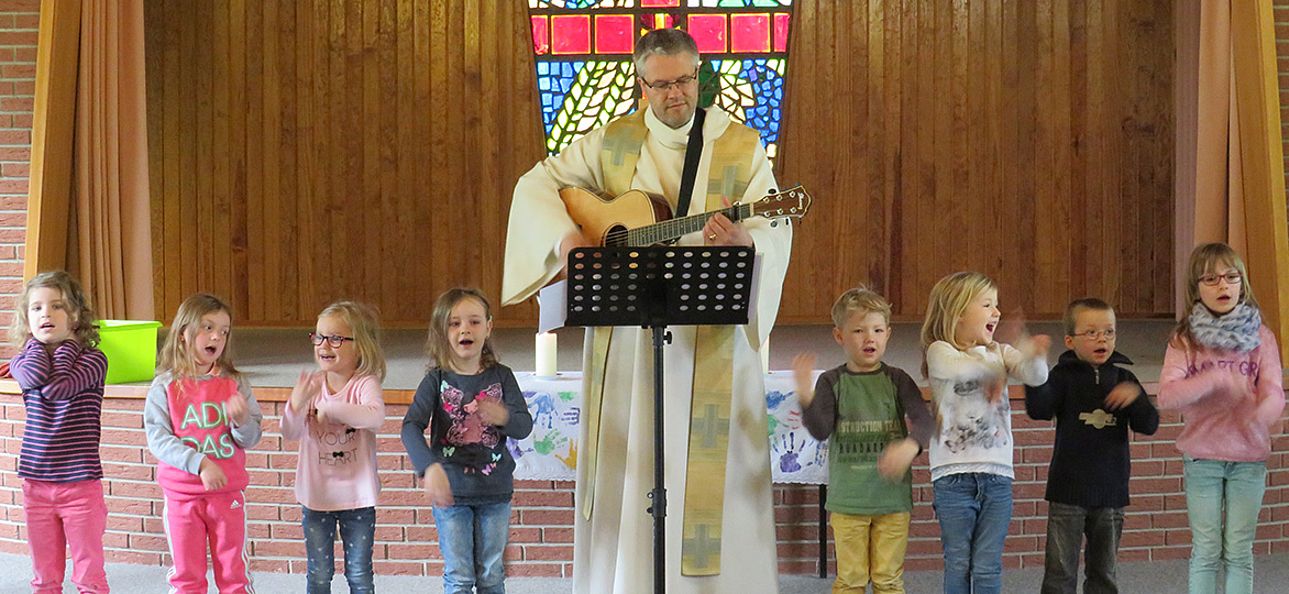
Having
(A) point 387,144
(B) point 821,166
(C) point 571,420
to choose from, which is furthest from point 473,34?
(C) point 571,420

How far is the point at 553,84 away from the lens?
10.2 metres

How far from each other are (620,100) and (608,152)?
19.9ft

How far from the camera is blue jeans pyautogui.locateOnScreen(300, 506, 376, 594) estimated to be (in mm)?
4371

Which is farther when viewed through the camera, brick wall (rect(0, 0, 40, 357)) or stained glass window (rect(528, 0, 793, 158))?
stained glass window (rect(528, 0, 793, 158))

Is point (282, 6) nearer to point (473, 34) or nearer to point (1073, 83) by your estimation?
point (473, 34)

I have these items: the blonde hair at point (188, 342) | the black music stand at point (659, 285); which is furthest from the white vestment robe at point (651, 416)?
the blonde hair at point (188, 342)

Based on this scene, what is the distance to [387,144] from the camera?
10.2 metres

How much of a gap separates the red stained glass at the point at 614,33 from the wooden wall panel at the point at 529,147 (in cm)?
54

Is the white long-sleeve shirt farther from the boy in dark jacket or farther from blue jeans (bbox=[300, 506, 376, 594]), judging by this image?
blue jeans (bbox=[300, 506, 376, 594])

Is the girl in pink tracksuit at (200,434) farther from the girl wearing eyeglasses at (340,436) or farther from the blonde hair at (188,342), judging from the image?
the girl wearing eyeglasses at (340,436)

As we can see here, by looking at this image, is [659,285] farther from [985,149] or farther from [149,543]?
[985,149]

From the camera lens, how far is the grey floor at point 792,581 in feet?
17.4

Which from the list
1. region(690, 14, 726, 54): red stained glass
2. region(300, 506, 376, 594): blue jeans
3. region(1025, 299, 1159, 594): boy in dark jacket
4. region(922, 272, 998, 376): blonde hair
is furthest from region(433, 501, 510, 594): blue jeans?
region(690, 14, 726, 54): red stained glass

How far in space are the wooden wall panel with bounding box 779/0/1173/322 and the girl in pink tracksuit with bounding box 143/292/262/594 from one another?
251 inches
